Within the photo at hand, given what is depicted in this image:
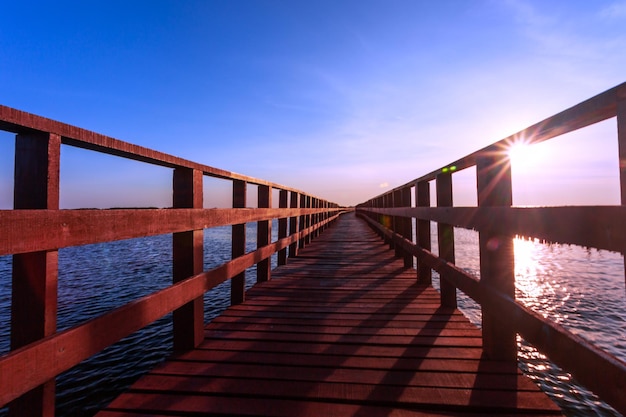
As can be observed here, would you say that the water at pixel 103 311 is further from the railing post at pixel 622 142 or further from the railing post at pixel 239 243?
the railing post at pixel 622 142

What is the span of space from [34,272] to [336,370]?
1.83m

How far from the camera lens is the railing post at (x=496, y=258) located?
2328 millimetres

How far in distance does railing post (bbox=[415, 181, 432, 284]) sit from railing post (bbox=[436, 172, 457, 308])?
31.5 inches

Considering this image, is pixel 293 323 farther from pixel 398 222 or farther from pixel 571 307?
pixel 571 307

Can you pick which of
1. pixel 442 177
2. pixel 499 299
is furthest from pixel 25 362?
pixel 442 177

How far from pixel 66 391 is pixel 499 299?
4.87 meters

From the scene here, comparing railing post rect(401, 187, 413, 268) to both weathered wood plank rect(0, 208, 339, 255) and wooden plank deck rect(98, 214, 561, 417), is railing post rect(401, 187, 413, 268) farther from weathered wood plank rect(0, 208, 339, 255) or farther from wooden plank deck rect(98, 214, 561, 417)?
weathered wood plank rect(0, 208, 339, 255)

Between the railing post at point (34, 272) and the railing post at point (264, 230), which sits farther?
the railing post at point (264, 230)

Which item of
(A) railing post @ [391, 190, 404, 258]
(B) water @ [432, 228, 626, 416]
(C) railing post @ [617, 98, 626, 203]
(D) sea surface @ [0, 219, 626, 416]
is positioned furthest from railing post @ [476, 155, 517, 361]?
(A) railing post @ [391, 190, 404, 258]

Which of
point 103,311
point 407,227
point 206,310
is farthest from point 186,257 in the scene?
point 103,311

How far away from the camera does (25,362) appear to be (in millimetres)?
1216

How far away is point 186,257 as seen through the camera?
2.59 meters

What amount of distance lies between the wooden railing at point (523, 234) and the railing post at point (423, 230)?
2.53 feet

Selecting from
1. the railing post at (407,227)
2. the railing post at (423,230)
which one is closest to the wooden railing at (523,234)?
the railing post at (423,230)
